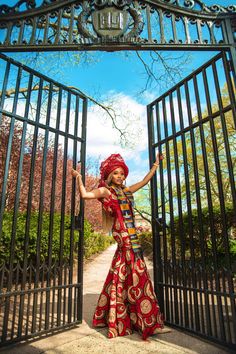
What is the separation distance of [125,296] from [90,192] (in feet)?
4.19

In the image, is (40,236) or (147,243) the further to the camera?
(147,243)

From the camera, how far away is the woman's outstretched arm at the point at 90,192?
3.04 meters

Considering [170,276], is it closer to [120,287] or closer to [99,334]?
[120,287]

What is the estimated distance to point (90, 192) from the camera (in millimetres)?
3143

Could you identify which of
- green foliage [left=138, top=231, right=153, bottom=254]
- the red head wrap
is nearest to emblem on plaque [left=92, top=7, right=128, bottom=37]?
the red head wrap

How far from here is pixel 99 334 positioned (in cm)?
285

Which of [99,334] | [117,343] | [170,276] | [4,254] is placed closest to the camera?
[117,343]

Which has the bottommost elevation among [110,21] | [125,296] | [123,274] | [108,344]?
[108,344]

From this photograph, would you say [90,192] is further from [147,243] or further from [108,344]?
[147,243]

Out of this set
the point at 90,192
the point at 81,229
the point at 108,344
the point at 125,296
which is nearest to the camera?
the point at 108,344

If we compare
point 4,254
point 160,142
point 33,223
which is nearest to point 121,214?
point 160,142

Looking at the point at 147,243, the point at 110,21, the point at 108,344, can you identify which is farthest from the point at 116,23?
the point at 147,243

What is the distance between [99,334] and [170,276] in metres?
1.03

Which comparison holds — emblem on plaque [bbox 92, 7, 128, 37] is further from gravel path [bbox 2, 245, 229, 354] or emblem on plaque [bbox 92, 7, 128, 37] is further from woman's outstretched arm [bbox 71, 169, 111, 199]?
gravel path [bbox 2, 245, 229, 354]
